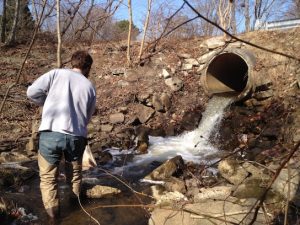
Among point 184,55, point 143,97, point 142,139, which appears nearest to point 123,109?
point 143,97

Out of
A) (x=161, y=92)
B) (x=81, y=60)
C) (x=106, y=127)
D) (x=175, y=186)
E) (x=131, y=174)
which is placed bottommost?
(x=131, y=174)

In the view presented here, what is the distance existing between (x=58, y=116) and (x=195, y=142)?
610cm

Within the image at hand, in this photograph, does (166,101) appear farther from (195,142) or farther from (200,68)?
(200,68)

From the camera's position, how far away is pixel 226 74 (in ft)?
40.1

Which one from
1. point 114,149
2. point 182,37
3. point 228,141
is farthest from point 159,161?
point 182,37

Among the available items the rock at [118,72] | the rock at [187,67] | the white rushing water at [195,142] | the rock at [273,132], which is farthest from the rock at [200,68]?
the rock at [273,132]

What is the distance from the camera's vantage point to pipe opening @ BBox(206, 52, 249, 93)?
1139 centimetres

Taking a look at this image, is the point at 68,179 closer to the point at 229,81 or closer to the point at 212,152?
the point at 212,152

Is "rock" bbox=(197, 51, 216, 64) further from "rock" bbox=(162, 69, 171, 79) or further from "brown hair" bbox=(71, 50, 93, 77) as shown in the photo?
"brown hair" bbox=(71, 50, 93, 77)

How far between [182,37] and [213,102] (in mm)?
5103

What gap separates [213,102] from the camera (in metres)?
10.8

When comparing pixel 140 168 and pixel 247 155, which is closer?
pixel 140 168

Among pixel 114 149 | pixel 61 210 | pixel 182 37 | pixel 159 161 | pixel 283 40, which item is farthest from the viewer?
pixel 182 37

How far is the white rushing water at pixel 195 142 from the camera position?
8508 millimetres
